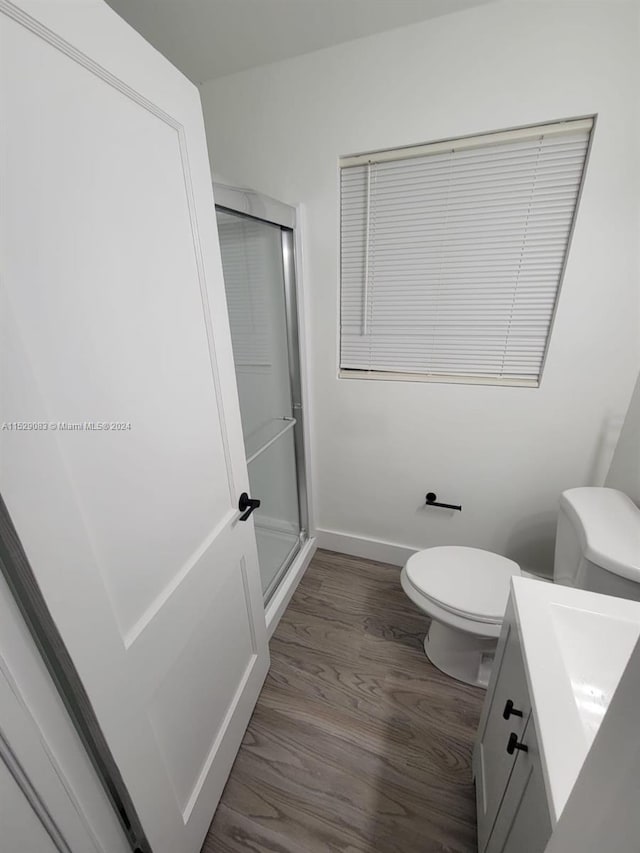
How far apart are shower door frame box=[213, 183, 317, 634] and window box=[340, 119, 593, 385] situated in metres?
0.23

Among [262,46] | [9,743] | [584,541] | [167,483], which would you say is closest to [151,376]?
[167,483]

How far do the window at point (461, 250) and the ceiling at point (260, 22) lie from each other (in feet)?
1.16

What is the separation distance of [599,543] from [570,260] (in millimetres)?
969

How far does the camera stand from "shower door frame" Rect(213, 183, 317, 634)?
115cm

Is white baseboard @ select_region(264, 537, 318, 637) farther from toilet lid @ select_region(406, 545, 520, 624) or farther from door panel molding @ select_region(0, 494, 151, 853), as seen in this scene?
door panel molding @ select_region(0, 494, 151, 853)

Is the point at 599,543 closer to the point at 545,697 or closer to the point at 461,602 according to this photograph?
the point at 461,602

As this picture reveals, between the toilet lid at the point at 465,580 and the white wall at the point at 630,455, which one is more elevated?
the white wall at the point at 630,455

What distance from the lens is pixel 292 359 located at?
169 cm

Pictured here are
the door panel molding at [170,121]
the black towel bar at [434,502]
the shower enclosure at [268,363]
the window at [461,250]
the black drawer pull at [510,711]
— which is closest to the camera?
the door panel molding at [170,121]

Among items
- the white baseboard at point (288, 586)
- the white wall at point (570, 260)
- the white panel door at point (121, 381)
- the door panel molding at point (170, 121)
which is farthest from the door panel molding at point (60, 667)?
the white wall at point (570, 260)

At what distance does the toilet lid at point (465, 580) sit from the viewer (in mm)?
1243

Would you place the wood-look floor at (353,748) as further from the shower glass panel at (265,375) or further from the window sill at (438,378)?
the window sill at (438,378)

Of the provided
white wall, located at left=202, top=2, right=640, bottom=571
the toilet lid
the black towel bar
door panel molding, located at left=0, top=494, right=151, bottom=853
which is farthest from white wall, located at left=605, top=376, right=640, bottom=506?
door panel molding, located at left=0, top=494, right=151, bottom=853

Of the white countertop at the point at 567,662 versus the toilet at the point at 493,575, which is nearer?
the white countertop at the point at 567,662
